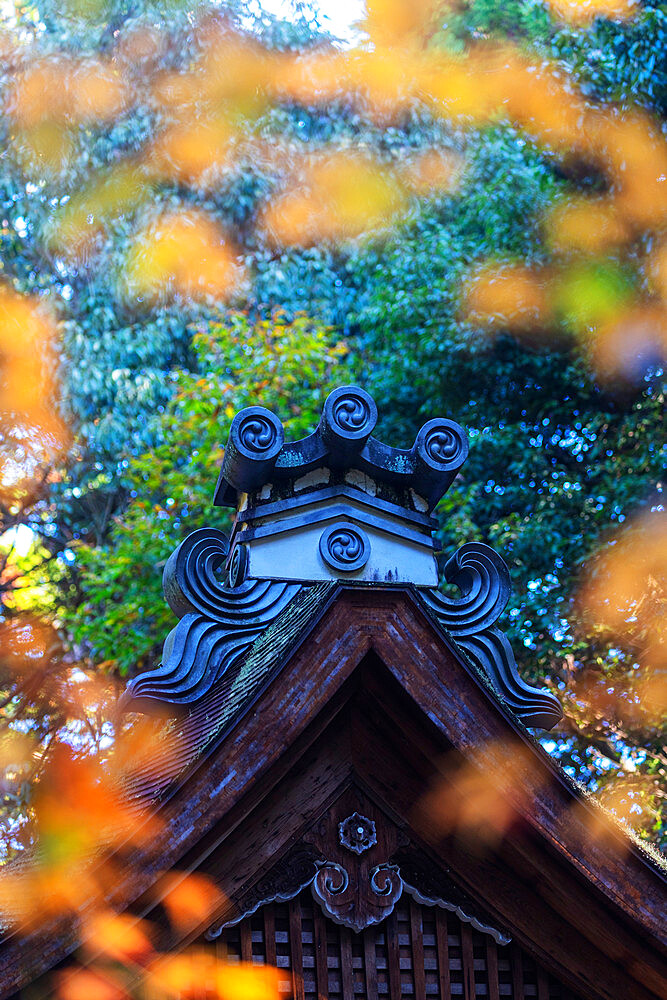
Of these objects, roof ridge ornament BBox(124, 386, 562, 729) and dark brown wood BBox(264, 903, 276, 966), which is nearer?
dark brown wood BBox(264, 903, 276, 966)

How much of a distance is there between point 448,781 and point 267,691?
2.14 ft

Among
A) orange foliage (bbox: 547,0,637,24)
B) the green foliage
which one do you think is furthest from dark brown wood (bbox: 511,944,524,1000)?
orange foliage (bbox: 547,0,637,24)

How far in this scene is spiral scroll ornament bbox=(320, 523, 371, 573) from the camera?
11.7 ft

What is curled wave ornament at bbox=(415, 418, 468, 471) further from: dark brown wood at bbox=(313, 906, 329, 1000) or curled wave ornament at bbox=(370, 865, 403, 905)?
dark brown wood at bbox=(313, 906, 329, 1000)

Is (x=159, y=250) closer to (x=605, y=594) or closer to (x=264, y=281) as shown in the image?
(x=264, y=281)

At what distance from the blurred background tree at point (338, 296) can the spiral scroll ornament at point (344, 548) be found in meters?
3.87

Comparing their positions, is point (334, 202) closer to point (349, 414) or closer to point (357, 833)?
point (349, 414)

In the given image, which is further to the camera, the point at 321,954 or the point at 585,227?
the point at 585,227

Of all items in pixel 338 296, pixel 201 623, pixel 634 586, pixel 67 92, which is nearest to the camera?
pixel 201 623

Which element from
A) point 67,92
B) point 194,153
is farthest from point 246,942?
point 67,92

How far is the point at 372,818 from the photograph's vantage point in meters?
3.15

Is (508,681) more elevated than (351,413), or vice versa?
(351,413)

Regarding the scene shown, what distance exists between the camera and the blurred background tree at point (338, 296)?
33.4ft

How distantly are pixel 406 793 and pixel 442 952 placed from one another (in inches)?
18.9
